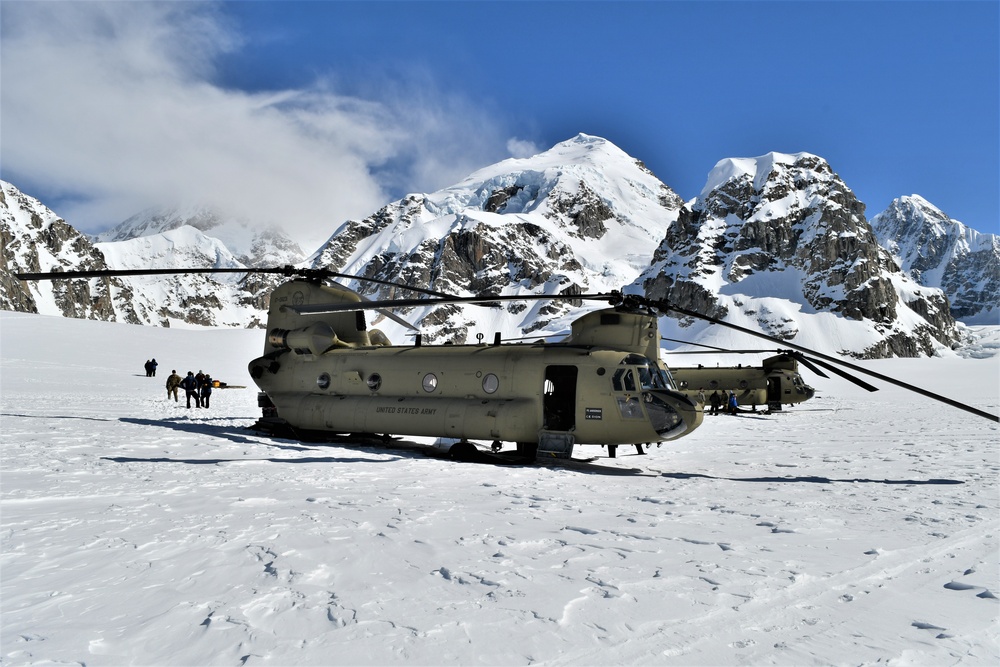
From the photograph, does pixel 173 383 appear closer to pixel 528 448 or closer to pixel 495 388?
pixel 495 388

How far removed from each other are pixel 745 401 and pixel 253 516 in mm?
30669

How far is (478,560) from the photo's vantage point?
17.9 feet

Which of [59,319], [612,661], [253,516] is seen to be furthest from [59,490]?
[59,319]

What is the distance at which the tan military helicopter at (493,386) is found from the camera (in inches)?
484

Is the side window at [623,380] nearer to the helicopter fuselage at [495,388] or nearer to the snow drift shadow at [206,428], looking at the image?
the helicopter fuselage at [495,388]

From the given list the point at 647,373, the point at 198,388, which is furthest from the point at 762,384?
the point at 198,388

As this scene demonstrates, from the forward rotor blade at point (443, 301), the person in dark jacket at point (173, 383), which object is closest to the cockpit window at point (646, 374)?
the forward rotor blade at point (443, 301)

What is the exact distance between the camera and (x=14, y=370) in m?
32.4

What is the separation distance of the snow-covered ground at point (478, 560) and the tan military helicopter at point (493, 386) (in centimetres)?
110

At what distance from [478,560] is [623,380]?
24.5 feet

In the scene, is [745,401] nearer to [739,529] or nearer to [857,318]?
[739,529]

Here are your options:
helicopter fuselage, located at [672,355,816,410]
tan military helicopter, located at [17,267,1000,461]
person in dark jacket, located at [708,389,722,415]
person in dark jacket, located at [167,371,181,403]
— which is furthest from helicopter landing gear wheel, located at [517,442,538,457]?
helicopter fuselage, located at [672,355,816,410]

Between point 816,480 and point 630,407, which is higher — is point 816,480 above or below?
below

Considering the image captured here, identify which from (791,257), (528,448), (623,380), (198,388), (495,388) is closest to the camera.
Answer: (623,380)
